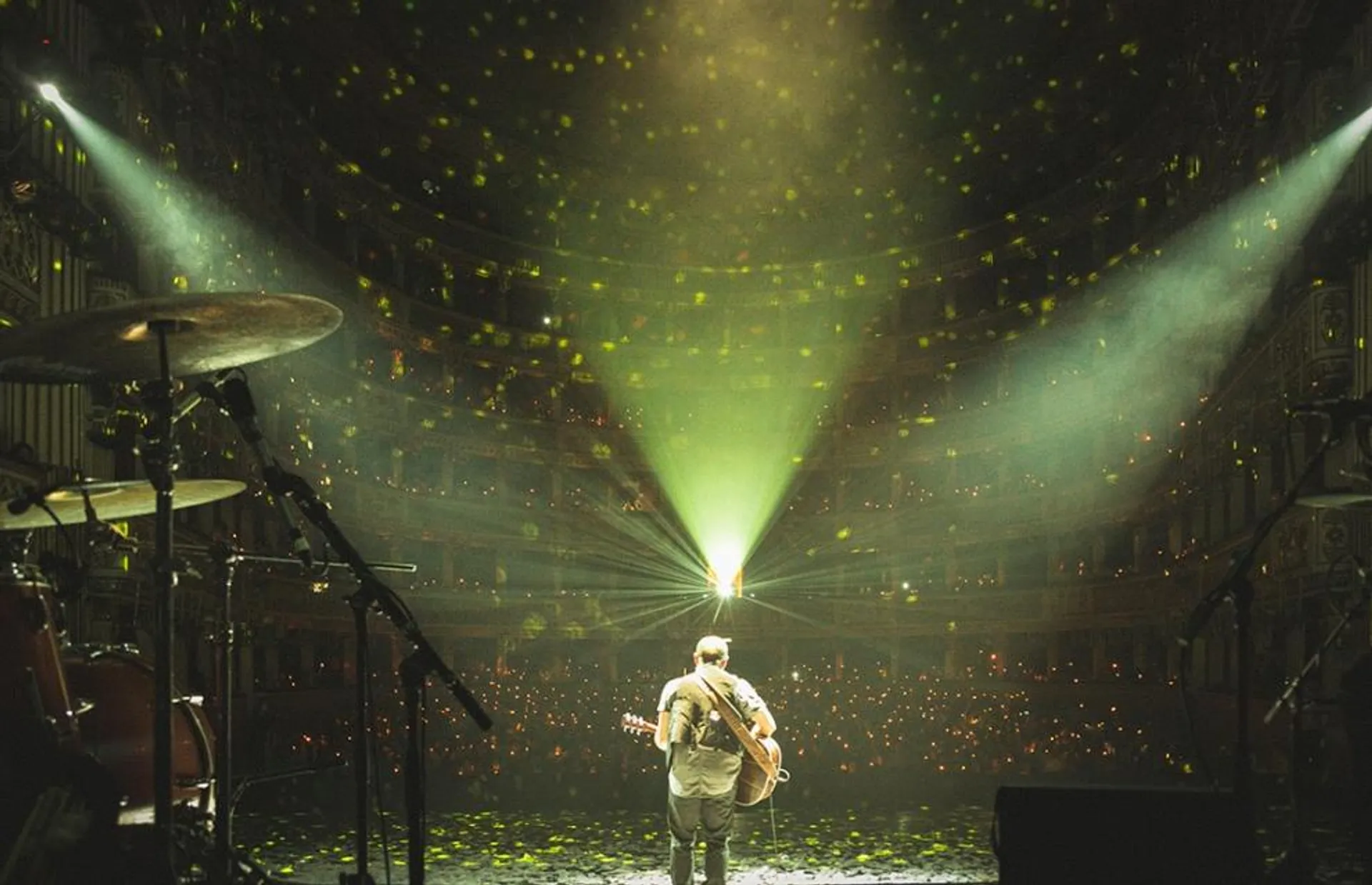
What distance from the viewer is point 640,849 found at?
12789mm

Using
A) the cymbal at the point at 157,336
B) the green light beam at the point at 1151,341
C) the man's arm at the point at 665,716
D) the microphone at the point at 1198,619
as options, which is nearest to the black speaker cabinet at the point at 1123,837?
the microphone at the point at 1198,619

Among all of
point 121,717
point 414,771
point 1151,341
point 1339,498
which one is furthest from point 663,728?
point 1151,341

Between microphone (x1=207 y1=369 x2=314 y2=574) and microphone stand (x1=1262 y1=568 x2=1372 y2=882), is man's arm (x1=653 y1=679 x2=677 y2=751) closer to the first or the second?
microphone stand (x1=1262 y1=568 x2=1372 y2=882)

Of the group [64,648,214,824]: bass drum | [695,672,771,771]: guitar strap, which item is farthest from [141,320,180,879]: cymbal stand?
[695,672,771,771]: guitar strap

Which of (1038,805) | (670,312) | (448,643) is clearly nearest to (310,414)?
(448,643)

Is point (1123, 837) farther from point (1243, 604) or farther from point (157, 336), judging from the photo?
point (157, 336)

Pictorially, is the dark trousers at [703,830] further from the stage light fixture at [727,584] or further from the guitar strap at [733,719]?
the stage light fixture at [727,584]

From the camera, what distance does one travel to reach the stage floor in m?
Answer: 11.1

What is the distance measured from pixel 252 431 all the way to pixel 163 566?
0.71m

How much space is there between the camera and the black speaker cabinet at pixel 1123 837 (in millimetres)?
5723

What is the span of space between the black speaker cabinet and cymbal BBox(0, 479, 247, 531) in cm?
381

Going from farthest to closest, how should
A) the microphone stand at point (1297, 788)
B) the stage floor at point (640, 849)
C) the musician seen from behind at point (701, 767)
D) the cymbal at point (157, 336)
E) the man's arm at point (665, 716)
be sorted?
the stage floor at point (640, 849) < the man's arm at point (665, 716) < the musician seen from behind at point (701, 767) < the microphone stand at point (1297, 788) < the cymbal at point (157, 336)

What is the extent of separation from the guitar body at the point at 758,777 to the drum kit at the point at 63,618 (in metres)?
4.17

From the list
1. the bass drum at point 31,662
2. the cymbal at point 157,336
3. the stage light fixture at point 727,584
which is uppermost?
the cymbal at point 157,336
